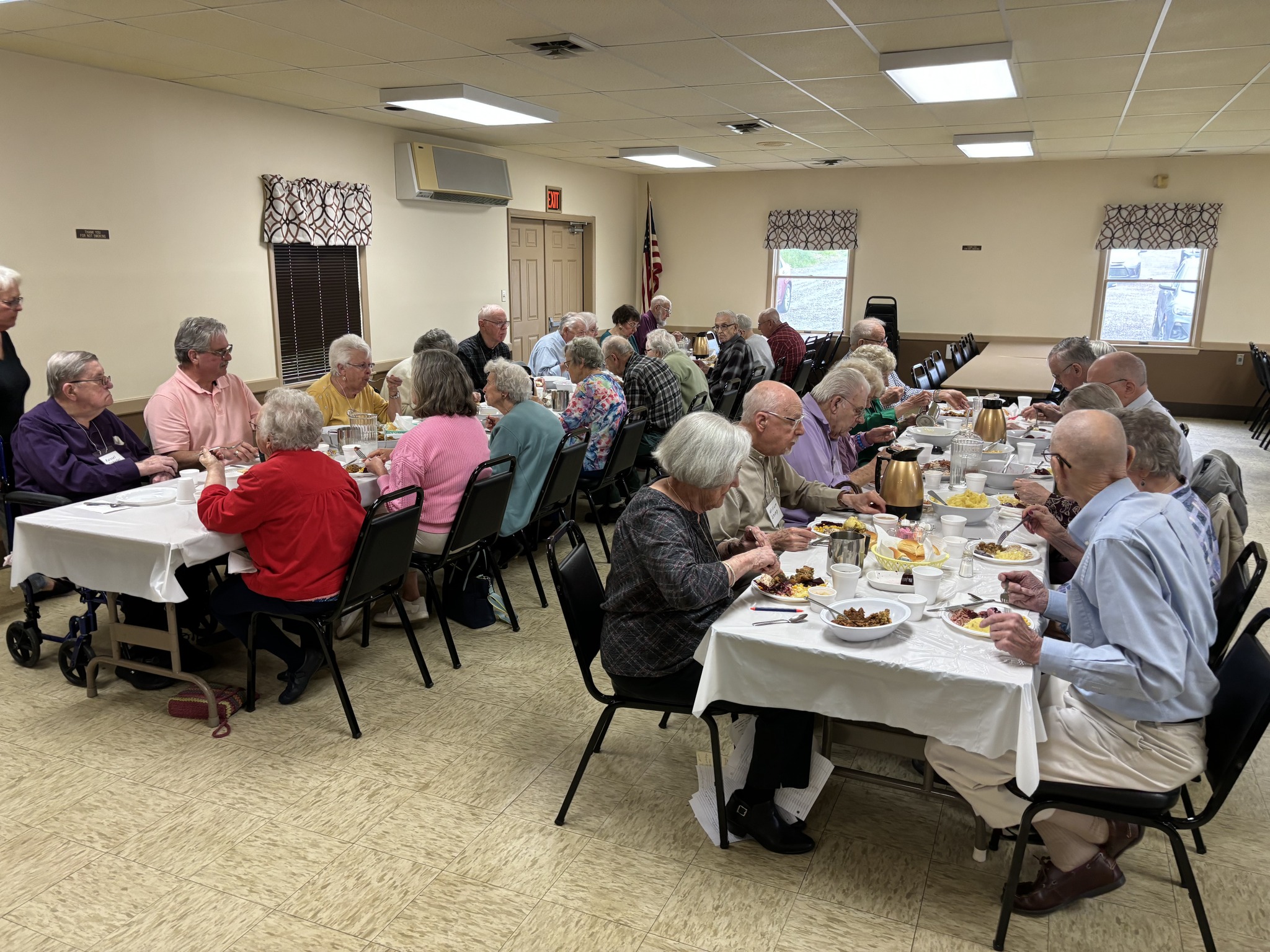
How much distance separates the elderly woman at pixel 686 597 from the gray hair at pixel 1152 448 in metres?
0.98

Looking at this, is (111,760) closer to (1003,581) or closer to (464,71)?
(1003,581)

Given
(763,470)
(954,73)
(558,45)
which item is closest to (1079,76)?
(954,73)

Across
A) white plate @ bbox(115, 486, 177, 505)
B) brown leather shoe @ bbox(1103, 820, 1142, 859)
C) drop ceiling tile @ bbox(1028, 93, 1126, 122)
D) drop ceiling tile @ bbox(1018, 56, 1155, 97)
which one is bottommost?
brown leather shoe @ bbox(1103, 820, 1142, 859)

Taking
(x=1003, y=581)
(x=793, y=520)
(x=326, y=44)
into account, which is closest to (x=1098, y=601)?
(x=1003, y=581)

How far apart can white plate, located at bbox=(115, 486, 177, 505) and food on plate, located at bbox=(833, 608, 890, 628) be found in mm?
2474

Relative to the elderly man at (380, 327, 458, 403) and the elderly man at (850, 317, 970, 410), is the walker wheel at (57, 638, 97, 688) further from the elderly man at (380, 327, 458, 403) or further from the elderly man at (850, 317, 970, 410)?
the elderly man at (850, 317, 970, 410)

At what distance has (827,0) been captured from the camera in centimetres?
365

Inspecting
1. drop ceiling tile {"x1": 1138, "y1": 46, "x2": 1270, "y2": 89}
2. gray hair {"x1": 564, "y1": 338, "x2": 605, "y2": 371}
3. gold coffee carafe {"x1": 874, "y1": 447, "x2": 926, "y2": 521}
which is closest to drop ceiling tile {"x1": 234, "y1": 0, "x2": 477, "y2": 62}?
gray hair {"x1": 564, "y1": 338, "x2": 605, "y2": 371}

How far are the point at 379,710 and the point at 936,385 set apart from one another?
5.50 m

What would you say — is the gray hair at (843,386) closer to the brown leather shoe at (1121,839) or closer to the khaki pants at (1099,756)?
the khaki pants at (1099,756)

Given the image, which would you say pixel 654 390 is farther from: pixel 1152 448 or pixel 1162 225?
pixel 1162 225

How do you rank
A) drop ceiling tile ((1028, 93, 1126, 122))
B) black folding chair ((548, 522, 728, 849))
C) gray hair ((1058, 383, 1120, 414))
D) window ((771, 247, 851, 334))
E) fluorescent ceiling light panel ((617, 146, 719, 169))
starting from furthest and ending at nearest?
1. window ((771, 247, 851, 334))
2. fluorescent ceiling light panel ((617, 146, 719, 169))
3. drop ceiling tile ((1028, 93, 1126, 122))
4. gray hair ((1058, 383, 1120, 414))
5. black folding chair ((548, 522, 728, 849))

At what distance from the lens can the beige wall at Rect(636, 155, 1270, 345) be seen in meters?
9.45

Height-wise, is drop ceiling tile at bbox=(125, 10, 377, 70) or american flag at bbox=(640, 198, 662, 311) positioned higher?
drop ceiling tile at bbox=(125, 10, 377, 70)
